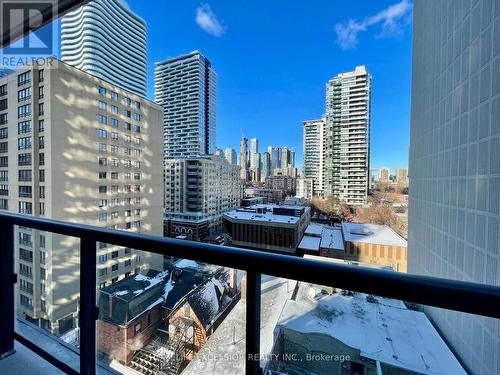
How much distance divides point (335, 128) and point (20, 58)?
15.7 feet

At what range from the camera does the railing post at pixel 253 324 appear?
48 cm

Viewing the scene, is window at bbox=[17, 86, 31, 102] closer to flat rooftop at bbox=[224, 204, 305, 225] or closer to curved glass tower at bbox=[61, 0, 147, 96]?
curved glass tower at bbox=[61, 0, 147, 96]

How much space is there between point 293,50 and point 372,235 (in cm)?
607

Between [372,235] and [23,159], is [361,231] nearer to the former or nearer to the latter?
[372,235]

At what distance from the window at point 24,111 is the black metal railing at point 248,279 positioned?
18.4 ft

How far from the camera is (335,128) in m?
4.83

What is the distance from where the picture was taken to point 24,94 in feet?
15.7

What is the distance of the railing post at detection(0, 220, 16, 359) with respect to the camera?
92 centimetres

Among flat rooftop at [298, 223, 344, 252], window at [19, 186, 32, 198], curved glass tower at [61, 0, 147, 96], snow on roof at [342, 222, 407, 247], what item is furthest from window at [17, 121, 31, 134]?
snow on roof at [342, 222, 407, 247]

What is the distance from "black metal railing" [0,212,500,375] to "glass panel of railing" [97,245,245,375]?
42 mm

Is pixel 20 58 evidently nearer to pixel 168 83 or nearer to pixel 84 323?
pixel 168 83

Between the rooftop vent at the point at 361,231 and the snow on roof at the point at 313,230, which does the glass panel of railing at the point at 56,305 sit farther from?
the snow on roof at the point at 313,230

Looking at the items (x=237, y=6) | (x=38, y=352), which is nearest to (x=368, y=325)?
(x=38, y=352)

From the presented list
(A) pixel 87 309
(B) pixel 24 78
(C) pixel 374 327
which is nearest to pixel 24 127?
(B) pixel 24 78
